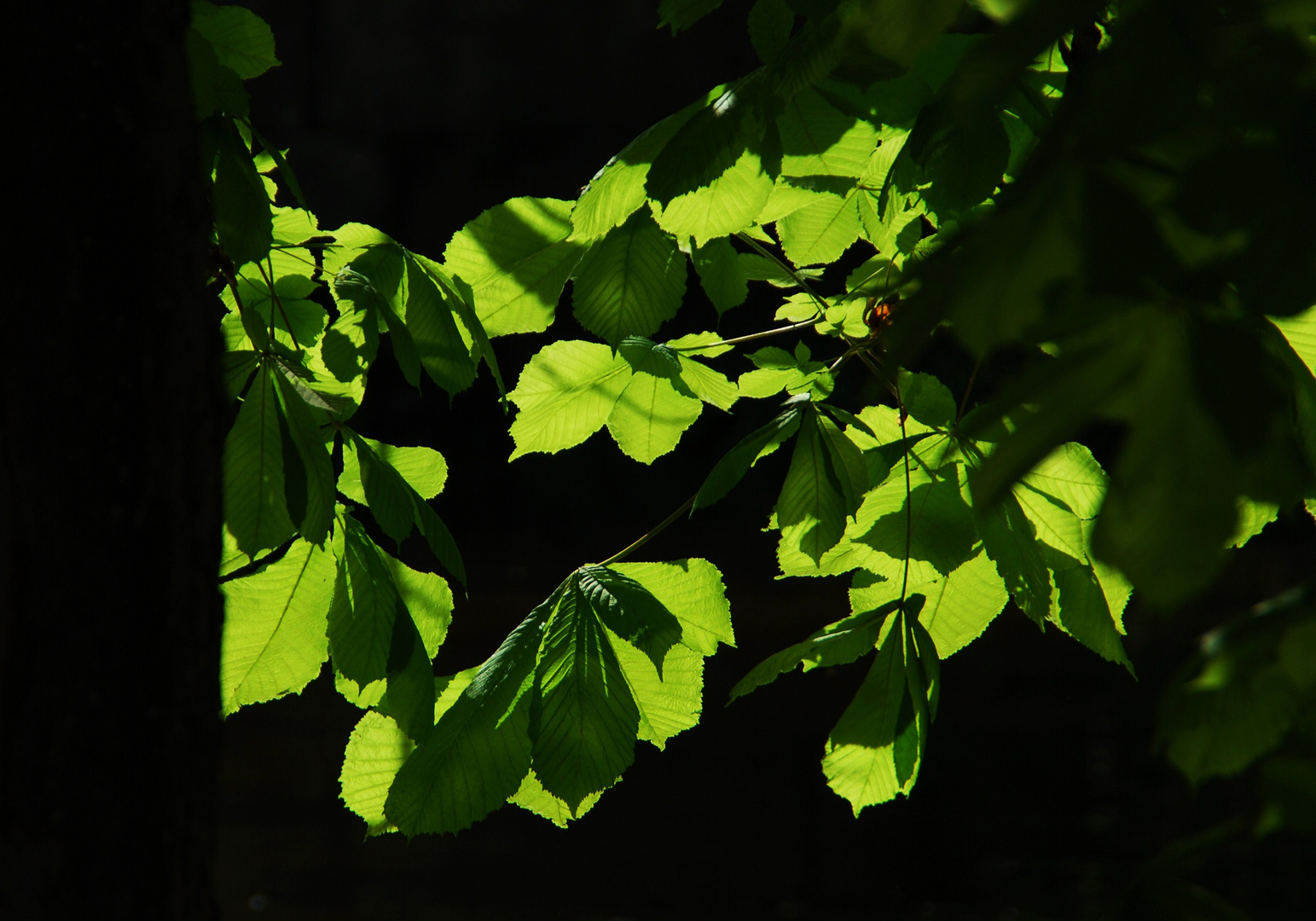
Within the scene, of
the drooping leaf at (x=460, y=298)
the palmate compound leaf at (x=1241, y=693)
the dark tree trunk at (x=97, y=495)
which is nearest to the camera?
the palmate compound leaf at (x=1241, y=693)

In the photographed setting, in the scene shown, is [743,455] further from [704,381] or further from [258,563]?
[258,563]

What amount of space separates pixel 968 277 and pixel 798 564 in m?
0.94

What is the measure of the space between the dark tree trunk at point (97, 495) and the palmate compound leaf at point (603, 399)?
60 centimetres

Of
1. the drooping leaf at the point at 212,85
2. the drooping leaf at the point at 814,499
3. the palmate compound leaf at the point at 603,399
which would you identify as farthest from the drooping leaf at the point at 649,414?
the drooping leaf at the point at 212,85

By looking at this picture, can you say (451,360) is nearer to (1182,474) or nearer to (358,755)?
(358,755)

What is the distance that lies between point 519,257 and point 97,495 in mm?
650

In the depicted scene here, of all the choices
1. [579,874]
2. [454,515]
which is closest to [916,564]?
[579,874]

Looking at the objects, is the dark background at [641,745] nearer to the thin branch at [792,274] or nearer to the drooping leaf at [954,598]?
the drooping leaf at [954,598]

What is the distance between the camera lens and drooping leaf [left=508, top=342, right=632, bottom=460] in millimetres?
1412

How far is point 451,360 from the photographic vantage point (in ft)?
4.28

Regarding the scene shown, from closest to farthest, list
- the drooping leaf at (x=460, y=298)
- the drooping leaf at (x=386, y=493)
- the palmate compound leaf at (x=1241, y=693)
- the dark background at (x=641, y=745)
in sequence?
the palmate compound leaf at (x=1241, y=693), the drooping leaf at (x=386, y=493), the drooping leaf at (x=460, y=298), the dark background at (x=641, y=745)

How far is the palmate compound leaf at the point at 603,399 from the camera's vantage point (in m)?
1.42

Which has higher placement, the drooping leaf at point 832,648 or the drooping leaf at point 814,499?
the drooping leaf at point 814,499

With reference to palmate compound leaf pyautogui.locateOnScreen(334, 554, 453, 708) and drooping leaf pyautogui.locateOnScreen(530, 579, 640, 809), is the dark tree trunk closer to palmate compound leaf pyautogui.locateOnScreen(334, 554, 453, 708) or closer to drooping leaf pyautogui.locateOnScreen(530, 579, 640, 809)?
drooping leaf pyautogui.locateOnScreen(530, 579, 640, 809)
